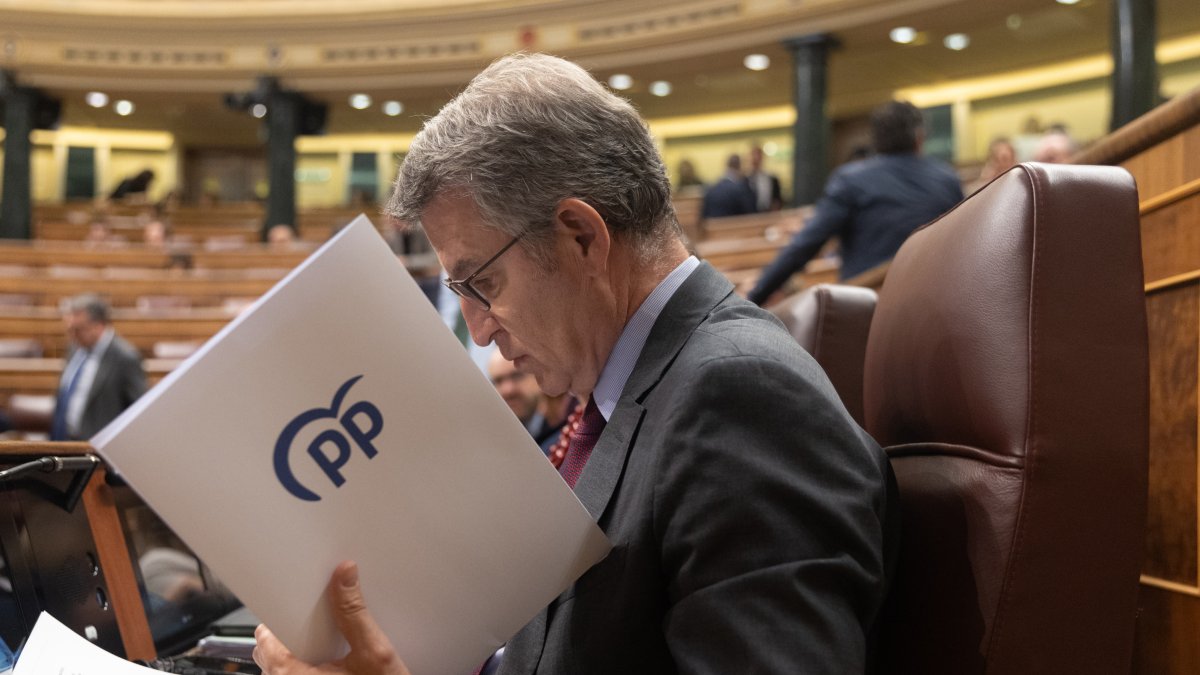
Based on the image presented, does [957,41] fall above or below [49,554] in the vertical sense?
above

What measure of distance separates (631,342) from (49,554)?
1.91 ft

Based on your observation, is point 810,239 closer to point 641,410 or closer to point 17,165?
point 641,410

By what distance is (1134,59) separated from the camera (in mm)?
5129

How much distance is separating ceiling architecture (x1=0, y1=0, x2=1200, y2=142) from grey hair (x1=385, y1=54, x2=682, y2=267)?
671cm

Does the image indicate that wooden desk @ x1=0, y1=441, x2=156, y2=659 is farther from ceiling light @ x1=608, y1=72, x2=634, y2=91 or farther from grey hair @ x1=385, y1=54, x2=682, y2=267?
ceiling light @ x1=608, y1=72, x2=634, y2=91

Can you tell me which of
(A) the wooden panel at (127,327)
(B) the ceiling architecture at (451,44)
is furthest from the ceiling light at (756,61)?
(A) the wooden panel at (127,327)

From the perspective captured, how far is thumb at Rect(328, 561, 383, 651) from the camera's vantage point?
66cm

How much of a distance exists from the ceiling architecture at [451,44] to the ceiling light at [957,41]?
5cm

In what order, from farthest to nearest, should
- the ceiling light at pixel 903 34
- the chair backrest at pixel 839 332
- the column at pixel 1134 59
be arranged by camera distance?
the ceiling light at pixel 903 34
the column at pixel 1134 59
the chair backrest at pixel 839 332

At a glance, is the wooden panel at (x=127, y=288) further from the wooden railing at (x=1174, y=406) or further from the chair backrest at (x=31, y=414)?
the wooden railing at (x=1174, y=406)

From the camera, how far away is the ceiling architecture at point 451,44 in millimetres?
7512

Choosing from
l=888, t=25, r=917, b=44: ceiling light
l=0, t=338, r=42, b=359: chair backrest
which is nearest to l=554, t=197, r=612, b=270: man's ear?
l=0, t=338, r=42, b=359: chair backrest

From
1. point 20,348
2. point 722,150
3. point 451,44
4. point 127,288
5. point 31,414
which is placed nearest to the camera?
point 31,414

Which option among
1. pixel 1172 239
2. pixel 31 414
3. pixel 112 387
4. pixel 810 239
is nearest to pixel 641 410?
pixel 1172 239
